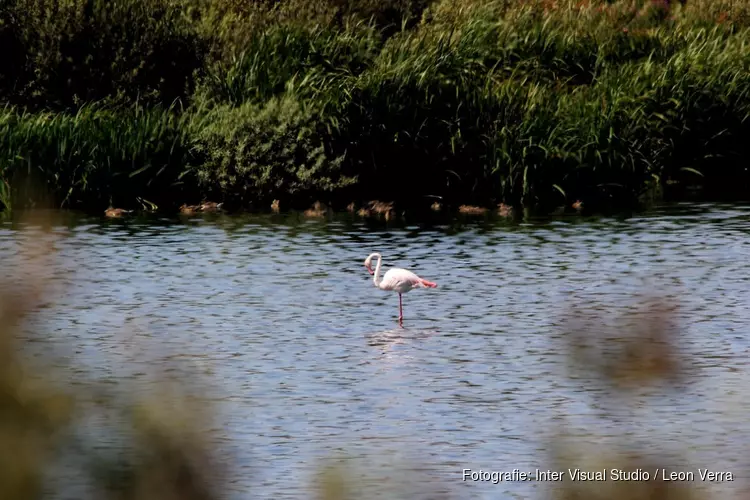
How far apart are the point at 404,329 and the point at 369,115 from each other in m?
12.2

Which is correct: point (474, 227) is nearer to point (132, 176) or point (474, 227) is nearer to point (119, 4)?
point (132, 176)

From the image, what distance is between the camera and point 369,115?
Answer: 28516mm

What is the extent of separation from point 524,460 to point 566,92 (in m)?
20.2

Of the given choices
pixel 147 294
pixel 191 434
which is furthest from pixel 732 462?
pixel 147 294

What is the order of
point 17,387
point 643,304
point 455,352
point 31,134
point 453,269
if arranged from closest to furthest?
point 17,387, point 455,352, point 643,304, point 453,269, point 31,134

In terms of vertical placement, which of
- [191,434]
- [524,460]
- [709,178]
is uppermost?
[191,434]

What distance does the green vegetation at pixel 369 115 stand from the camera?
2816 centimetres

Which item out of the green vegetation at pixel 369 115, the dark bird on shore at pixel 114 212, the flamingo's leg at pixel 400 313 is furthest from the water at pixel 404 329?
the green vegetation at pixel 369 115

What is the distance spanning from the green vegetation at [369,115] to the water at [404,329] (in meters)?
1.70

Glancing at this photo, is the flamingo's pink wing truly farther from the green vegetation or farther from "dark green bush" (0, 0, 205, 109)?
"dark green bush" (0, 0, 205, 109)

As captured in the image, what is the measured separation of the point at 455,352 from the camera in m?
15.0

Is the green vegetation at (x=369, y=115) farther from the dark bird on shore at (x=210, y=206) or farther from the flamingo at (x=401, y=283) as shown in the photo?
the flamingo at (x=401, y=283)

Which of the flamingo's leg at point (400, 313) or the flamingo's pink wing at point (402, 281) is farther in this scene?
the flamingo's pink wing at point (402, 281)

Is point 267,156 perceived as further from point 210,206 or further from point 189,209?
point 189,209
